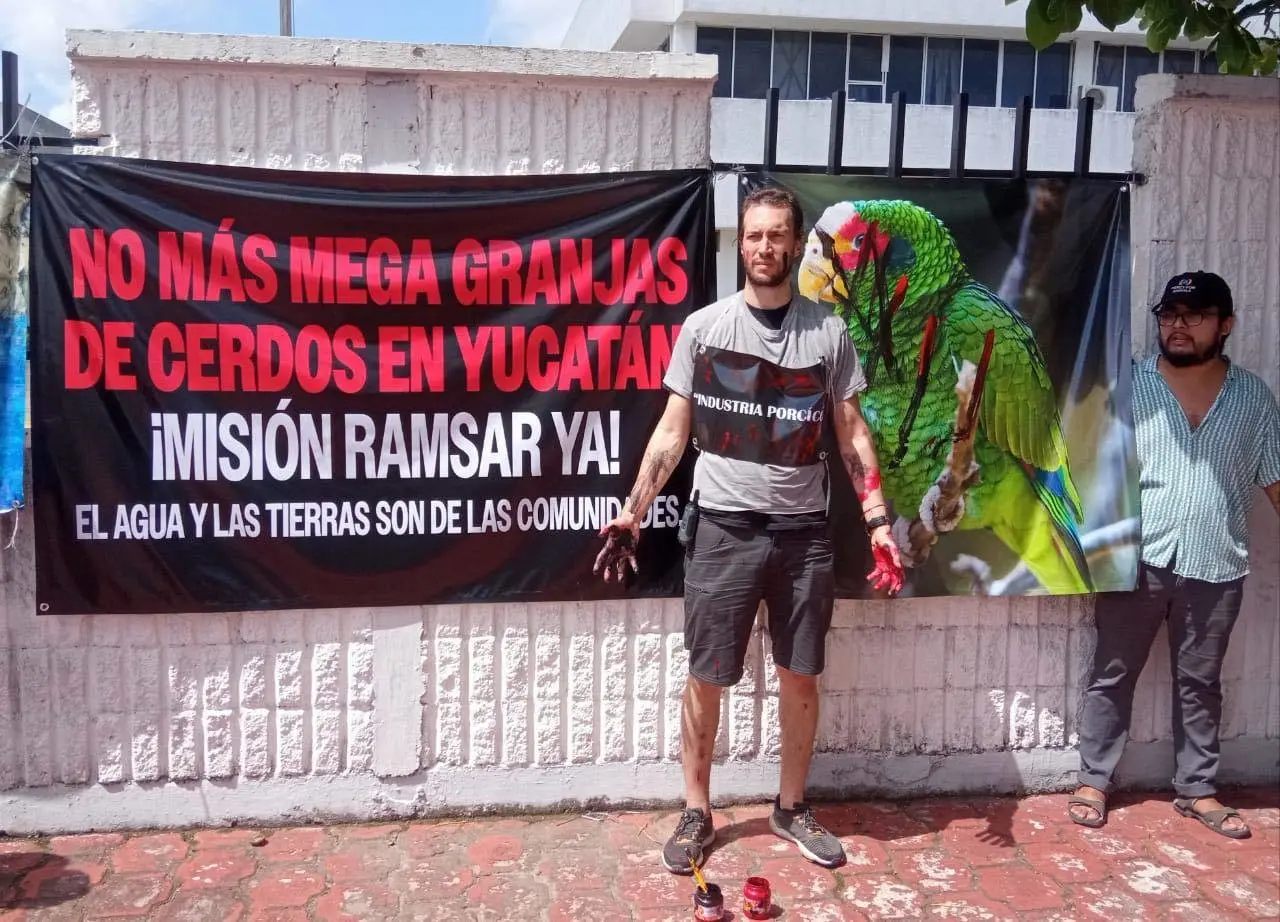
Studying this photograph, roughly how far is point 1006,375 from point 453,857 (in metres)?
2.58

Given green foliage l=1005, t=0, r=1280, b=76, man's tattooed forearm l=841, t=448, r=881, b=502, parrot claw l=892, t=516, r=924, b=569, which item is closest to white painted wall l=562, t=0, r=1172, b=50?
green foliage l=1005, t=0, r=1280, b=76

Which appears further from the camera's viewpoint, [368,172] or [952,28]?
[952,28]

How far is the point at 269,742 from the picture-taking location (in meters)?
3.68

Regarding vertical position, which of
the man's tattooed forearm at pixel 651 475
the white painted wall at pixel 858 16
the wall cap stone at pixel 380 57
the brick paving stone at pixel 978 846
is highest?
the white painted wall at pixel 858 16

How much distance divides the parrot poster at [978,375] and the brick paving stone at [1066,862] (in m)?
0.90

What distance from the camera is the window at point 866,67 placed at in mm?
19203

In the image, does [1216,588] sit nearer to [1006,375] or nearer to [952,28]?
[1006,375]

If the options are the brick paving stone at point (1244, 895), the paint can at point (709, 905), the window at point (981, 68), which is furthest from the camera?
the window at point (981, 68)

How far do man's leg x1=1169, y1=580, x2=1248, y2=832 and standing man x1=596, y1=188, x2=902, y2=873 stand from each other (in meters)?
1.30

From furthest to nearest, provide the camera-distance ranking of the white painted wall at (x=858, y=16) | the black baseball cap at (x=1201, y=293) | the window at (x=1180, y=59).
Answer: the window at (x=1180, y=59)
the white painted wall at (x=858, y=16)
the black baseball cap at (x=1201, y=293)

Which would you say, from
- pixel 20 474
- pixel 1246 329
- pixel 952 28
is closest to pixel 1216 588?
pixel 1246 329

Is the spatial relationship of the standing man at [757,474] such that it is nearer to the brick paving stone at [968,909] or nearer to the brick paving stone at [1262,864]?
the brick paving stone at [968,909]

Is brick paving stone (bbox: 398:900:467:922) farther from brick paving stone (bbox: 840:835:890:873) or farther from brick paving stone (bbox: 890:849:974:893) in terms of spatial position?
brick paving stone (bbox: 890:849:974:893)

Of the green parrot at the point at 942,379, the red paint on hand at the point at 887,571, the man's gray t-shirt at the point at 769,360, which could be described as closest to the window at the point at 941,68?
the green parrot at the point at 942,379
